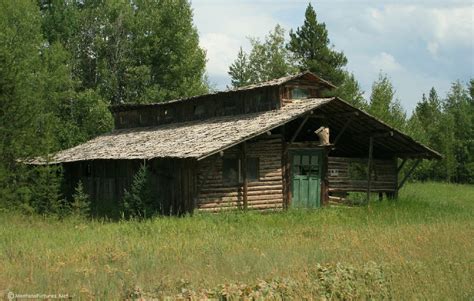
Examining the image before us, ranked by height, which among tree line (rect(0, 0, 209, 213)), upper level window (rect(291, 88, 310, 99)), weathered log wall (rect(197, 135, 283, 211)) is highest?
tree line (rect(0, 0, 209, 213))

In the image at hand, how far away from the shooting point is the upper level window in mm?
25858

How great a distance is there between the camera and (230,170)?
22312 mm

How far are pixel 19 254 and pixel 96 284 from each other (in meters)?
3.92

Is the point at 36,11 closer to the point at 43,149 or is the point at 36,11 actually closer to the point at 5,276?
the point at 43,149

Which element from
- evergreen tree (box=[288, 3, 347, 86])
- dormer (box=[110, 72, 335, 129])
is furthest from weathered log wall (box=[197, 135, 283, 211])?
evergreen tree (box=[288, 3, 347, 86])

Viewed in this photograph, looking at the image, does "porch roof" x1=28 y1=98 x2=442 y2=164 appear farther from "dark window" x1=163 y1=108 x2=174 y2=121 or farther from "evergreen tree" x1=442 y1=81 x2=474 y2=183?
"evergreen tree" x1=442 y1=81 x2=474 y2=183

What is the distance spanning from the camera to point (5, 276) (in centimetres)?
943

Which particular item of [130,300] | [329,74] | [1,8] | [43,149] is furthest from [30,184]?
[329,74]

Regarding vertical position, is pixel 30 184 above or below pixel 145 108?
below

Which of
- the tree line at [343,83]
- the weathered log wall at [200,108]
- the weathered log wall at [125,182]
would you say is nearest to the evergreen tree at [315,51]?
the tree line at [343,83]

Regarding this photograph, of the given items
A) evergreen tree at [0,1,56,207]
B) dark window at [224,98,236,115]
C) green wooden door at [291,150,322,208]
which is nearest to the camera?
evergreen tree at [0,1,56,207]

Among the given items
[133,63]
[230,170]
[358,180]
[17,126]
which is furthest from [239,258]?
[133,63]

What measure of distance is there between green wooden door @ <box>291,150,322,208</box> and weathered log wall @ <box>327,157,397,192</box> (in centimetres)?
64

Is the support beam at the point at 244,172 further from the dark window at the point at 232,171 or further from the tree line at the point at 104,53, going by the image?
the tree line at the point at 104,53
